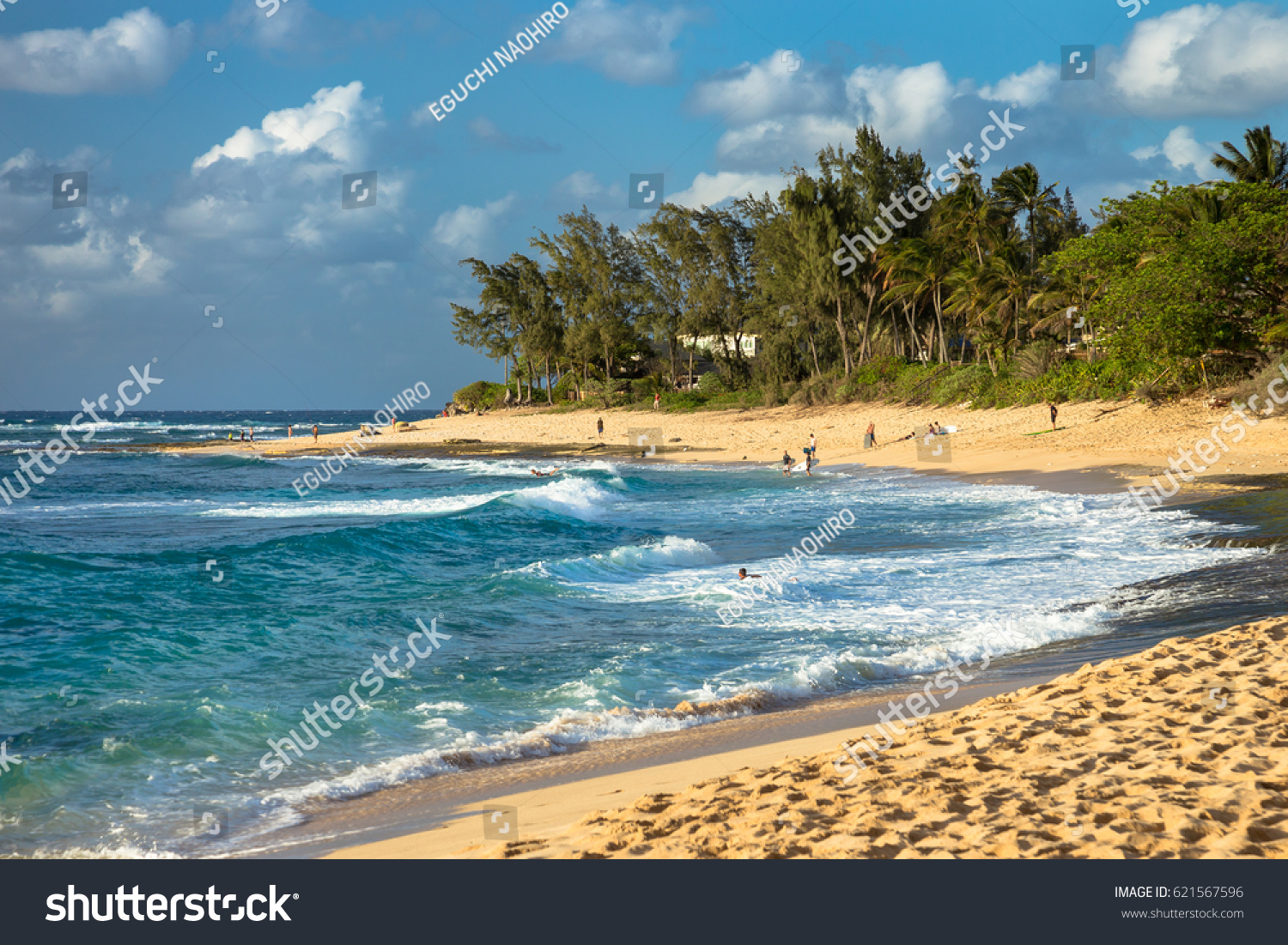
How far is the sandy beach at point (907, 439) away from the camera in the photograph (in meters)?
24.5

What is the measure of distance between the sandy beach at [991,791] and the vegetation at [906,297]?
24.8 metres

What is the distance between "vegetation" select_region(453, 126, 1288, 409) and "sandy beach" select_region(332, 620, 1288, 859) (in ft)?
81.4

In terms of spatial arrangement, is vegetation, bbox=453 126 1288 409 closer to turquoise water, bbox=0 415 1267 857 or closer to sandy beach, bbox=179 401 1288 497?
sandy beach, bbox=179 401 1288 497

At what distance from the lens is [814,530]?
66.8 feet

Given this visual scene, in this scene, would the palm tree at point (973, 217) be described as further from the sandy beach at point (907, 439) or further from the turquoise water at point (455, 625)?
the turquoise water at point (455, 625)

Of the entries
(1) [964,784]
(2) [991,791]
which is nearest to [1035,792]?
(2) [991,791]

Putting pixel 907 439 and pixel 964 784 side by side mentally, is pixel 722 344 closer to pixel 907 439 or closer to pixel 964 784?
pixel 907 439

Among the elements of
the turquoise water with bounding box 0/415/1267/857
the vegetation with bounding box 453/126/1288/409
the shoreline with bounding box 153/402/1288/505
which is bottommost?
the turquoise water with bounding box 0/415/1267/857

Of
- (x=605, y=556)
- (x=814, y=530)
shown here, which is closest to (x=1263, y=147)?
(x=814, y=530)

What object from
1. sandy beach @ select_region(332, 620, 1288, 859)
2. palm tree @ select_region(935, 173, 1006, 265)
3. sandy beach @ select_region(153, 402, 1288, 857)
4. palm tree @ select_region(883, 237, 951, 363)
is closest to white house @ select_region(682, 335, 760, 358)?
palm tree @ select_region(883, 237, 951, 363)

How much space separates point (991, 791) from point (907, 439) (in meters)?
34.3

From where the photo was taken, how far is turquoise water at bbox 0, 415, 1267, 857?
7.62 meters

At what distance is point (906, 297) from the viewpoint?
50.9 metres
